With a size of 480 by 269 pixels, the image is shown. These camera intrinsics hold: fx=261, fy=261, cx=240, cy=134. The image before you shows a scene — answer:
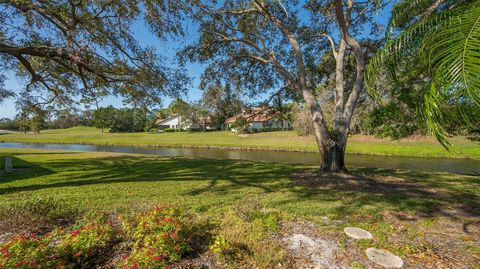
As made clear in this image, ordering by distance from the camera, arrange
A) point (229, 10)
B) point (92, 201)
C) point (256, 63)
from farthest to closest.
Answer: point (256, 63), point (229, 10), point (92, 201)

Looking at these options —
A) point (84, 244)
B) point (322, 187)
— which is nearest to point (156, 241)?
point (84, 244)

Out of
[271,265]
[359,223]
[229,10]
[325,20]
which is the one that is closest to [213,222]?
[271,265]

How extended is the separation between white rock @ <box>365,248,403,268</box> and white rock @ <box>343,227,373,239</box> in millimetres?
384

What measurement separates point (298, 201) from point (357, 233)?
6.30ft

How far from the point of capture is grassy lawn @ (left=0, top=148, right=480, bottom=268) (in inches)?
138

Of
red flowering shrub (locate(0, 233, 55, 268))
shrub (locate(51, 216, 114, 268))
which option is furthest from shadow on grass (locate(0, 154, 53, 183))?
red flowering shrub (locate(0, 233, 55, 268))

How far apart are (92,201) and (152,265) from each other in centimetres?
380

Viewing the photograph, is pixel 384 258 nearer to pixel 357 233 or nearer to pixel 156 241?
pixel 357 233

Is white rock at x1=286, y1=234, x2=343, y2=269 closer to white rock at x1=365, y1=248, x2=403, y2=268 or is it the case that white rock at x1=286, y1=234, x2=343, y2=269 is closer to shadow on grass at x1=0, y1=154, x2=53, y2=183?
white rock at x1=365, y1=248, x2=403, y2=268

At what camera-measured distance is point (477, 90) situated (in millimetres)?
1735

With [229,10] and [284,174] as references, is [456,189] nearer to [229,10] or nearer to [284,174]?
[284,174]

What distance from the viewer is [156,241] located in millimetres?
3074

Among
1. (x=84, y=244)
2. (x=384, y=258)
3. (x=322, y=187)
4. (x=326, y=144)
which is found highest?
(x=326, y=144)

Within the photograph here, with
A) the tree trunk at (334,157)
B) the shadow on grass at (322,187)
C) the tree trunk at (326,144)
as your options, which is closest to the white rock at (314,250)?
the shadow on grass at (322,187)
